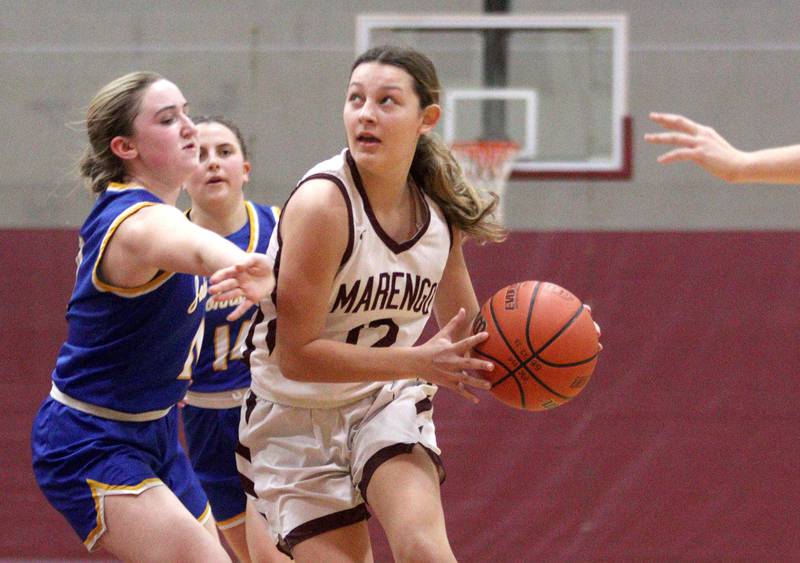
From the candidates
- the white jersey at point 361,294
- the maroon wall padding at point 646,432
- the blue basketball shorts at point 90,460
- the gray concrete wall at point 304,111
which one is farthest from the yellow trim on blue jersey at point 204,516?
the gray concrete wall at point 304,111

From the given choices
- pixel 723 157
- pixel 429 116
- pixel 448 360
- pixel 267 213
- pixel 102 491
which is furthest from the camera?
pixel 267 213

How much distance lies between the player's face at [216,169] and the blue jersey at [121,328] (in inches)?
40.6

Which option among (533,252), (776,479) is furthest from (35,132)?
(776,479)

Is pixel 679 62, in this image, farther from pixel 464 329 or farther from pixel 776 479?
pixel 464 329

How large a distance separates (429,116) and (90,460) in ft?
4.24

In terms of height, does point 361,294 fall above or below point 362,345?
above

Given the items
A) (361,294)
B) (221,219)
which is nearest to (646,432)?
(221,219)

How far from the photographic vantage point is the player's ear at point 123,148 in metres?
3.04

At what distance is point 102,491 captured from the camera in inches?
113

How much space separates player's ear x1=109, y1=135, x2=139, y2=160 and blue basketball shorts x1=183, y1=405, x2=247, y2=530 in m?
1.30

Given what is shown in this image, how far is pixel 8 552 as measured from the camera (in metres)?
5.59

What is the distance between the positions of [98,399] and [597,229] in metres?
3.40

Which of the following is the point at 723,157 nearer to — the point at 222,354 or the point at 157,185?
the point at 157,185

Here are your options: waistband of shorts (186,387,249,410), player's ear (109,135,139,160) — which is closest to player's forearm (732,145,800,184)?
player's ear (109,135,139,160)
